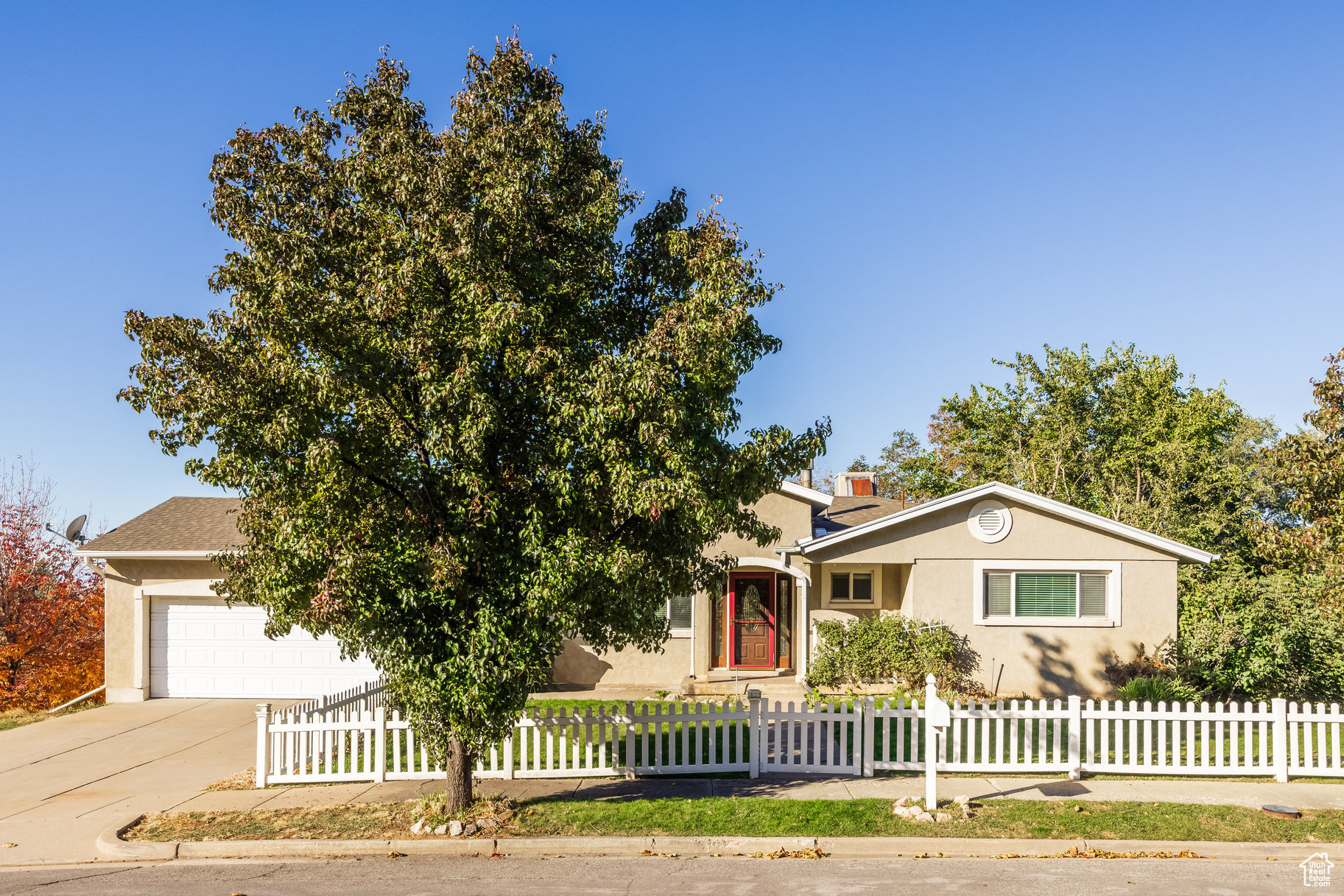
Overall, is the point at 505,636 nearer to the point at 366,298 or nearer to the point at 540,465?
the point at 540,465

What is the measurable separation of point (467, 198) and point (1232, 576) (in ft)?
64.2

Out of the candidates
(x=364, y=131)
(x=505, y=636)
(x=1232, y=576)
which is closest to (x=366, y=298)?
(x=364, y=131)

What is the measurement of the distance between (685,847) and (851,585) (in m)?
11.1

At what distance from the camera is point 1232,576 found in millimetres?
20000

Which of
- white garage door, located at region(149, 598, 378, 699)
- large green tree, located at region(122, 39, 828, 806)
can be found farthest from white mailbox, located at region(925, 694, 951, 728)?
white garage door, located at region(149, 598, 378, 699)

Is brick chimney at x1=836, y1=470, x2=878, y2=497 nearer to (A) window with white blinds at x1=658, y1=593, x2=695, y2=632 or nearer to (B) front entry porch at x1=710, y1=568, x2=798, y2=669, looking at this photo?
(B) front entry porch at x1=710, y1=568, x2=798, y2=669

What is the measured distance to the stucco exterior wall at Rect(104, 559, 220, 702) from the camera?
1705 centimetres

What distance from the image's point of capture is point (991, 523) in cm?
1689

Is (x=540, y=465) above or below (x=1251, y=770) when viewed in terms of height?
above

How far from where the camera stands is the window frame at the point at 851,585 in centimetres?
1809

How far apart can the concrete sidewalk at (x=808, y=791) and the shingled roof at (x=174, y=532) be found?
7541 mm

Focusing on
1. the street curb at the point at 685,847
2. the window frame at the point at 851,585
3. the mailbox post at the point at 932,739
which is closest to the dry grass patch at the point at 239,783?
the street curb at the point at 685,847

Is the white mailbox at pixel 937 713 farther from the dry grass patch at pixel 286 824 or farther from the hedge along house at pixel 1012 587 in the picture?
the hedge along house at pixel 1012 587

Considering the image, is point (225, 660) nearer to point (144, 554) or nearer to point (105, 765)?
point (144, 554)
